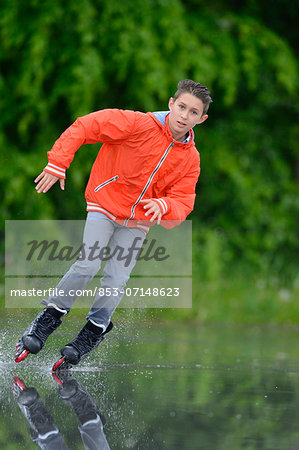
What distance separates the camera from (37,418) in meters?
3.94

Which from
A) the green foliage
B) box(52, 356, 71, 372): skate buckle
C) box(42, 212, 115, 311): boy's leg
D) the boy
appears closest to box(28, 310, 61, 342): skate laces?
the boy

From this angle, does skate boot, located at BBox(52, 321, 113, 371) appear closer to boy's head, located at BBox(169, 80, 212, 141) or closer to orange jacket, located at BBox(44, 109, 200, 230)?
orange jacket, located at BBox(44, 109, 200, 230)

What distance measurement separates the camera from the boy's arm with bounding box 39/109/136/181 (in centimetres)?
468

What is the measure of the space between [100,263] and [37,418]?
1.51m

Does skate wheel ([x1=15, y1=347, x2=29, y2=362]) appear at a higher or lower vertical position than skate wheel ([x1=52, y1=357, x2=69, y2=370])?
higher

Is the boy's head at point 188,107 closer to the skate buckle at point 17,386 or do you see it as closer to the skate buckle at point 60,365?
the skate buckle at point 60,365

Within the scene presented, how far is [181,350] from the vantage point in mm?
6621

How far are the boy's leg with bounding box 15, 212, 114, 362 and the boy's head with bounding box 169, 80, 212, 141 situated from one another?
79 cm

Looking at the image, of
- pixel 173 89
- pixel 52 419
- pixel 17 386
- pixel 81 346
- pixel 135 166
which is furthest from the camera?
pixel 173 89

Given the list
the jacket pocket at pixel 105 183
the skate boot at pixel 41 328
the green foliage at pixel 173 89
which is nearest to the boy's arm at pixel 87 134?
the jacket pocket at pixel 105 183

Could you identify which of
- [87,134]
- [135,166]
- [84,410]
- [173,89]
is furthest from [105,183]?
[173,89]

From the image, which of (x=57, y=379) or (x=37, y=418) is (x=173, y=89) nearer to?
(x=57, y=379)

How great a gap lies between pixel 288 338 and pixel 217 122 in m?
4.41

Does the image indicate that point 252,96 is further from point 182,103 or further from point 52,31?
point 182,103
